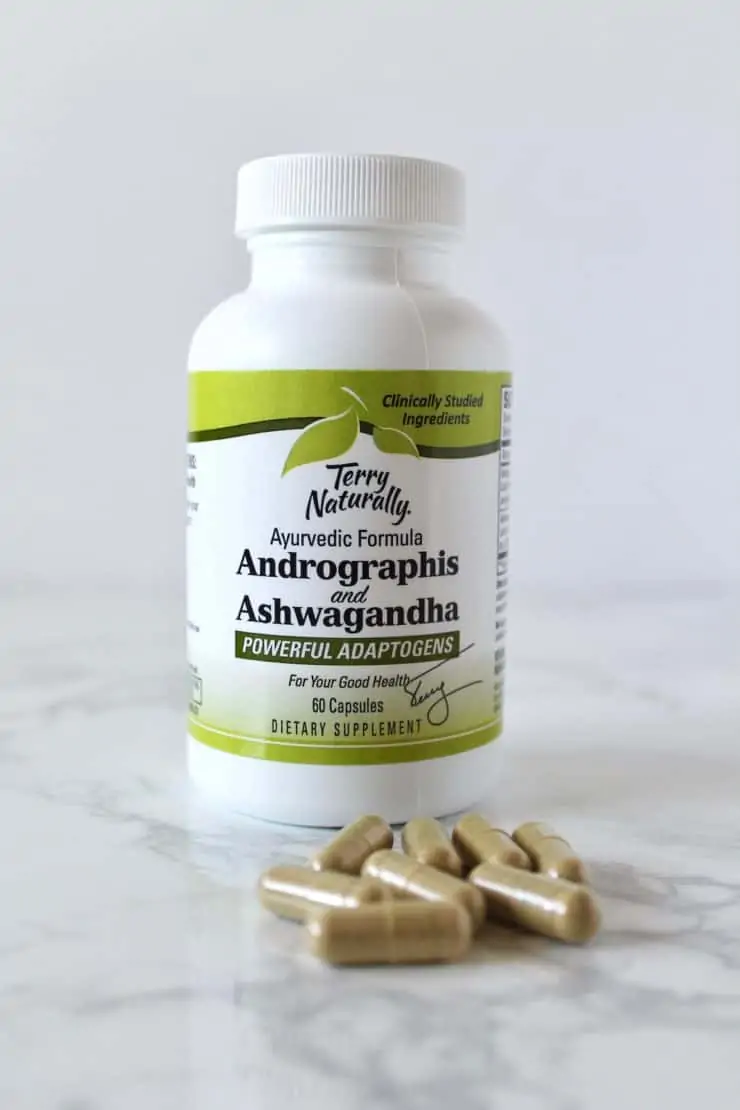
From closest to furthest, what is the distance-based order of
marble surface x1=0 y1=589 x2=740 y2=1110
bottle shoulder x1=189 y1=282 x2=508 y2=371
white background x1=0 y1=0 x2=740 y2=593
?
marble surface x1=0 y1=589 x2=740 y2=1110 < bottle shoulder x1=189 y1=282 x2=508 y2=371 < white background x1=0 y1=0 x2=740 y2=593

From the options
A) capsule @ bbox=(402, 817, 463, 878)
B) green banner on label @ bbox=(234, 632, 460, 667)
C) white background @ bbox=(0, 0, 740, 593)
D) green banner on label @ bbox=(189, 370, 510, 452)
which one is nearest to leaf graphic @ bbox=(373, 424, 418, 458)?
green banner on label @ bbox=(189, 370, 510, 452)

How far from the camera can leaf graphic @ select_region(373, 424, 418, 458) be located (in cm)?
80

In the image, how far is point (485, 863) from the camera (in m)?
0.74

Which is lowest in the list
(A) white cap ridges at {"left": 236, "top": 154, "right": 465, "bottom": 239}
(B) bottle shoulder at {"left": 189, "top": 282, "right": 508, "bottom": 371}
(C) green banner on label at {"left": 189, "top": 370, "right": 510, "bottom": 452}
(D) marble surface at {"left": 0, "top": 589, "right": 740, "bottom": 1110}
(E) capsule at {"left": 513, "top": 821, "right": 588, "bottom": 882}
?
(D) marble surface at {"left": 0, "top": 589, "right": 740, "bottom": 1110}

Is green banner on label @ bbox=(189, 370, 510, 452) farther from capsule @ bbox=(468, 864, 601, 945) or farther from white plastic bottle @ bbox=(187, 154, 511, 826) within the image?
capsule @ bbox=(468, 864, 601, 945)

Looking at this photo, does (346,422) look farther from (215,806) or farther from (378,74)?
(378,74)

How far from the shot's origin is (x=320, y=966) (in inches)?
25.9

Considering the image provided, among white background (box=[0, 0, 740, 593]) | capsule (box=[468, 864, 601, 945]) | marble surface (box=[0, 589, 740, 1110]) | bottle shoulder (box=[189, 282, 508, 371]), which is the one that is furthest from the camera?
white background (box=[0, 0, 740, 593])

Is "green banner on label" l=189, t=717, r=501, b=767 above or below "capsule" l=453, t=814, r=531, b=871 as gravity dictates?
above

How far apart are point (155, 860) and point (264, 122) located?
2.88 ft

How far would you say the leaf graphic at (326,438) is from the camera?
0.79 metres

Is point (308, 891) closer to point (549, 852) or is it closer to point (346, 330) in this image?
point (549, 852)
